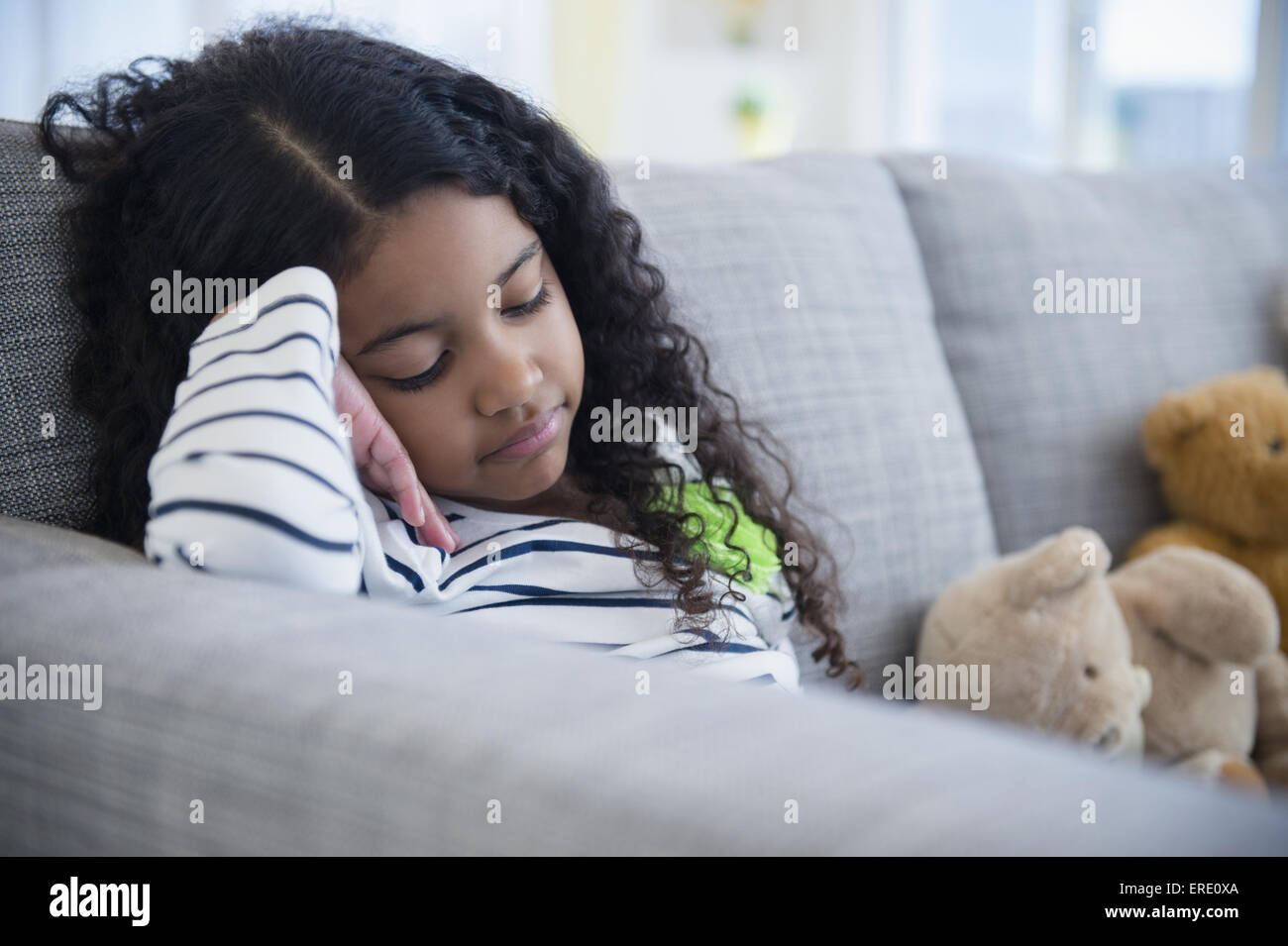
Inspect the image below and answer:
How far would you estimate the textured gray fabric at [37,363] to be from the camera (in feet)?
2.48

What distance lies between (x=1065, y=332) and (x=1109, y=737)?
525 mm

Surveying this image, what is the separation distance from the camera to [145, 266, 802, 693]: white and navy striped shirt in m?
0.59

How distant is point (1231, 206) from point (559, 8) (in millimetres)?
2694

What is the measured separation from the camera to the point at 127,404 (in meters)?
0.77

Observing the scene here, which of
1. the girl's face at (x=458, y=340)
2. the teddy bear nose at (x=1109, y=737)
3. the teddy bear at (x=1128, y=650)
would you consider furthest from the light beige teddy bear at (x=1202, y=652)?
the girl's face at (x=458, y=340)

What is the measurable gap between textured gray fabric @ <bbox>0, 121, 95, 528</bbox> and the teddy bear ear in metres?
1.07

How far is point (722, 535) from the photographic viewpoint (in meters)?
0.94

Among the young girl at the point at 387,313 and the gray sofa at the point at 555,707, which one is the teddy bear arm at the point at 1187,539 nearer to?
the gray sofa at the point at 555,707

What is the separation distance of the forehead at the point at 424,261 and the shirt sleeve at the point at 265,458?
0.07 m

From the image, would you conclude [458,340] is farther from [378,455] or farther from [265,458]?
[265,458]

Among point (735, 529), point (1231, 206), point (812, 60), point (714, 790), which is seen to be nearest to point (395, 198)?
point (735, 529)

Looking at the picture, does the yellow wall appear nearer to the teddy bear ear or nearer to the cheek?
the teddy bear ear

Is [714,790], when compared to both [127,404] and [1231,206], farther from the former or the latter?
[1231,206]

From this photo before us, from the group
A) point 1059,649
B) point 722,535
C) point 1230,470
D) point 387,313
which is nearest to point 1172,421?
point 1230,470
